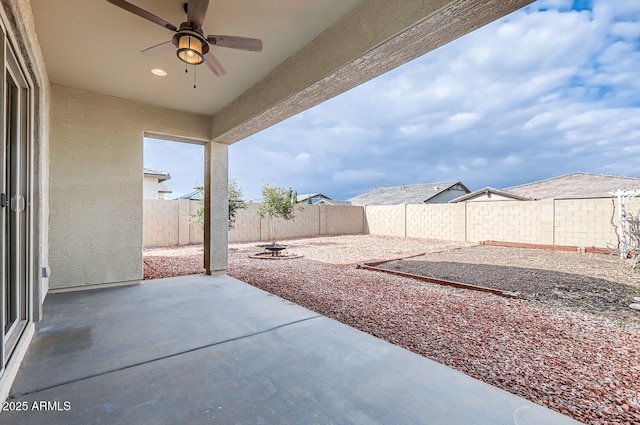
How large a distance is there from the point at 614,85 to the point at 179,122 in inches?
652

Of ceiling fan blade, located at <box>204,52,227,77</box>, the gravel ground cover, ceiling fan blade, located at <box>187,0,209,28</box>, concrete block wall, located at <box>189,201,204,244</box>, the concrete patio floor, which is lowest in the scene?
the gravel ground cover

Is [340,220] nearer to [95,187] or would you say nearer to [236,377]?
[95,187]

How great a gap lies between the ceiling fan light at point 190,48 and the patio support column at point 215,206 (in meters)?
2.65

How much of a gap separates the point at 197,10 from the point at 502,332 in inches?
157

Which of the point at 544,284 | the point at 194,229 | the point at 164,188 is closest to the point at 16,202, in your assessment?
the point at 544,284

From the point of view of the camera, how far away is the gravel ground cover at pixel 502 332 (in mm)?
1787

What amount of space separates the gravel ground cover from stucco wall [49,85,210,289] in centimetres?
122

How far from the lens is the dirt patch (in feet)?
12.0

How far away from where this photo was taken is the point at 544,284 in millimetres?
4750

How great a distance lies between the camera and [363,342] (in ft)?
7.84

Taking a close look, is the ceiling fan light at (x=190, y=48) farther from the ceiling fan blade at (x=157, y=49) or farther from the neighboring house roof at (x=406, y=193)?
the neighboring house roof at (x=406, y=193)

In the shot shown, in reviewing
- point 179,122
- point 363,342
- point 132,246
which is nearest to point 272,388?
point 363,342

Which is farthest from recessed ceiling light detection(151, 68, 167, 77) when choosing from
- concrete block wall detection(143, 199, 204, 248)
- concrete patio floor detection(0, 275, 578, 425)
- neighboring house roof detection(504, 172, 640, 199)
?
neighboring house roof detection(504, 172, 640, 199)

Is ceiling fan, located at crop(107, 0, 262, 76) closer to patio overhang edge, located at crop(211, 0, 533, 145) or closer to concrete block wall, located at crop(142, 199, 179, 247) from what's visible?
patio overhang edge, located at crop(211, 0, 533, 145)
